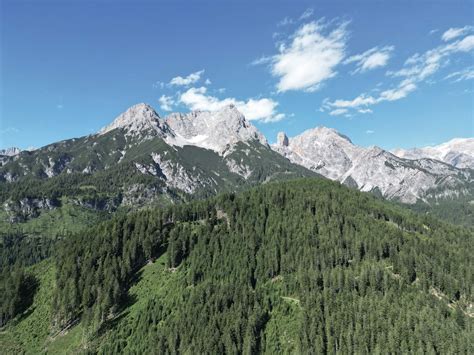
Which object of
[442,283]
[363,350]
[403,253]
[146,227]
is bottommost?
[363,350]

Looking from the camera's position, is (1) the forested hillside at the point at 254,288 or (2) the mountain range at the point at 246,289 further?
(2) the mountain range at the point at 246,289

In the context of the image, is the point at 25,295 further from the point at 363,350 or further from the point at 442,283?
the point at 442,283

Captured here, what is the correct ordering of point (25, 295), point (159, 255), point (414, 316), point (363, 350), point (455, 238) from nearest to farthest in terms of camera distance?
point (363, 350) < point (414, 316) < point (25, 295) < point (159, 255) < point (455, 238)

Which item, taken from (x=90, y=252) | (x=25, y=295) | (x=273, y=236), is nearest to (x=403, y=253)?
(x=273, y=236)

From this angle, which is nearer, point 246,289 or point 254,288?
point 246,289

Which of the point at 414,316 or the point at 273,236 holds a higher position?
the point at 273,236

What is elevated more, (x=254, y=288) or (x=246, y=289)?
(x=246, y=289)

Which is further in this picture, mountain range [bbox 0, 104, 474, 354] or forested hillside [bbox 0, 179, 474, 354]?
mountain range [bbox 0, 104, 474, 354]

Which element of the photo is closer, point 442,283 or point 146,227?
point 442,283
